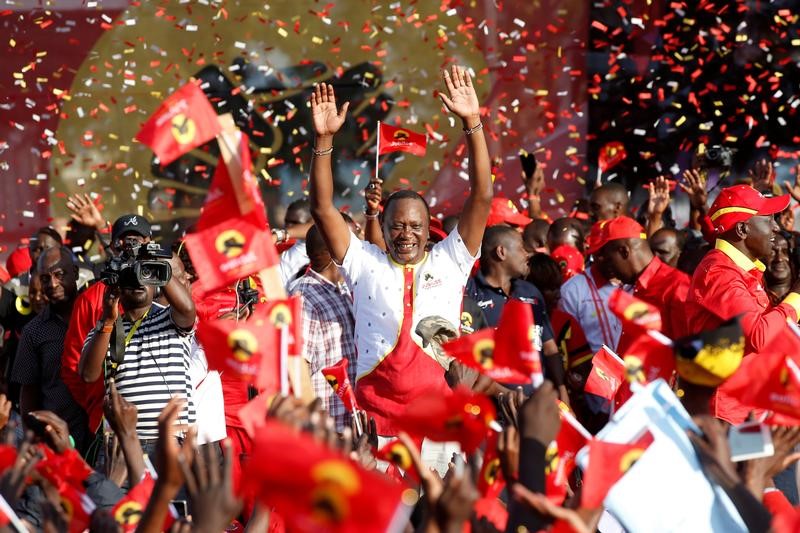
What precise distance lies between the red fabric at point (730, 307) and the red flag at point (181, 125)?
8.20 feet

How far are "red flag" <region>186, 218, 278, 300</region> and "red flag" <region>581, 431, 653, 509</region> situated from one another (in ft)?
3.74

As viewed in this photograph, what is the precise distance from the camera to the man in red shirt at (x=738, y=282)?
5367mm

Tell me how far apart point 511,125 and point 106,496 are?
26.6 feet

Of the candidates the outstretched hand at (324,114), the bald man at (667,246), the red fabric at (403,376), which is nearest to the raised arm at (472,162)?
the red fabric at (403,376)

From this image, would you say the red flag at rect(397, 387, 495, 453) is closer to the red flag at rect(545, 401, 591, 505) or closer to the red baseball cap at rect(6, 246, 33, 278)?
the red flag at rect(545, 401, 591, 505)

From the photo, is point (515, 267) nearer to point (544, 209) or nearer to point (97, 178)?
point (544, 209)

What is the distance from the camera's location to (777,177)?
11039mm

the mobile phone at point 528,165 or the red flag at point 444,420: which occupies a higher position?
the red flag at point 444,420

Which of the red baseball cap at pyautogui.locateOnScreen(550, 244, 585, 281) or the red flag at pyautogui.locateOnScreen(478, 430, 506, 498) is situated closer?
the red flag at pyautogui.locateOnScreen(478, 430, 506, 498)

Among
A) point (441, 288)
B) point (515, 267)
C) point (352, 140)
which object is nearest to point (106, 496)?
point (441, 288)

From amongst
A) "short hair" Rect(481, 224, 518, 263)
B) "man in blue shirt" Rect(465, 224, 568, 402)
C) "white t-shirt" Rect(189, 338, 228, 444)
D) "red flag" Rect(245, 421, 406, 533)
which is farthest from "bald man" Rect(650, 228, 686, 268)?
"red flag" Rect(245, 421, 406, 533)

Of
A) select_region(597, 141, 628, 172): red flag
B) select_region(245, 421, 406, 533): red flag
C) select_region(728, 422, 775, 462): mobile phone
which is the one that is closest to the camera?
select_region(245, 421, 406, 533): red flag

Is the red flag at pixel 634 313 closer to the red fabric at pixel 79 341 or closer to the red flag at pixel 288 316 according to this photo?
the red flag at pixel 288 316

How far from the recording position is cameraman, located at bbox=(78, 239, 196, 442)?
5.38 meters
